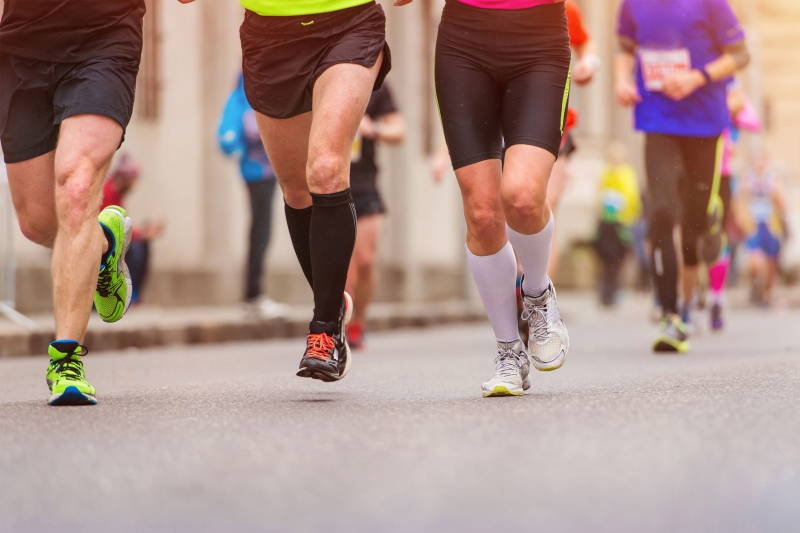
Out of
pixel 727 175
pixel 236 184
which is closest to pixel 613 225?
pixel 236 184

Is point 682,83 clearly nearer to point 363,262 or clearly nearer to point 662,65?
point 662,65

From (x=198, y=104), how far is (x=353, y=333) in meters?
6.71

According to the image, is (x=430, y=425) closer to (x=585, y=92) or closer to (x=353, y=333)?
(x=353, y=333)

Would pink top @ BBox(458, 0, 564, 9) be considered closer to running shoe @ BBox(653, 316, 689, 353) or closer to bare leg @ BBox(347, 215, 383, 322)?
running shoe @ BBox(653, 316, 689, 353)

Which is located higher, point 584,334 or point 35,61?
point 35,61

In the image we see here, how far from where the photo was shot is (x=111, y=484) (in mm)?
2691

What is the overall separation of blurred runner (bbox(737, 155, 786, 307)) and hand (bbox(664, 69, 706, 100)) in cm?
1004

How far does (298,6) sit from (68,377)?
4.80 feet

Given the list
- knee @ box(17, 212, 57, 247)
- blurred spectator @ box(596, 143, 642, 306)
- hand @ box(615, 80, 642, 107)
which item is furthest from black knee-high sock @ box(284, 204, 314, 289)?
blurred spectator @ box(596, 143, 642, 306)

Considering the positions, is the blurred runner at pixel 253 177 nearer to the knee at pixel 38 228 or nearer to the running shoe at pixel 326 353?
the knee at pixel 38 228

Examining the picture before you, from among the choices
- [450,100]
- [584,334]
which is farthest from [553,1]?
[584,334]

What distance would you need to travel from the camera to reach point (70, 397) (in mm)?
4195

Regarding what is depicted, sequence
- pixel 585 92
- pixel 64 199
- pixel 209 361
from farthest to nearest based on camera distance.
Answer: pixel 585 92
pixel 209 361
pixel 64 199

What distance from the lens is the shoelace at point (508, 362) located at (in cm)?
444
